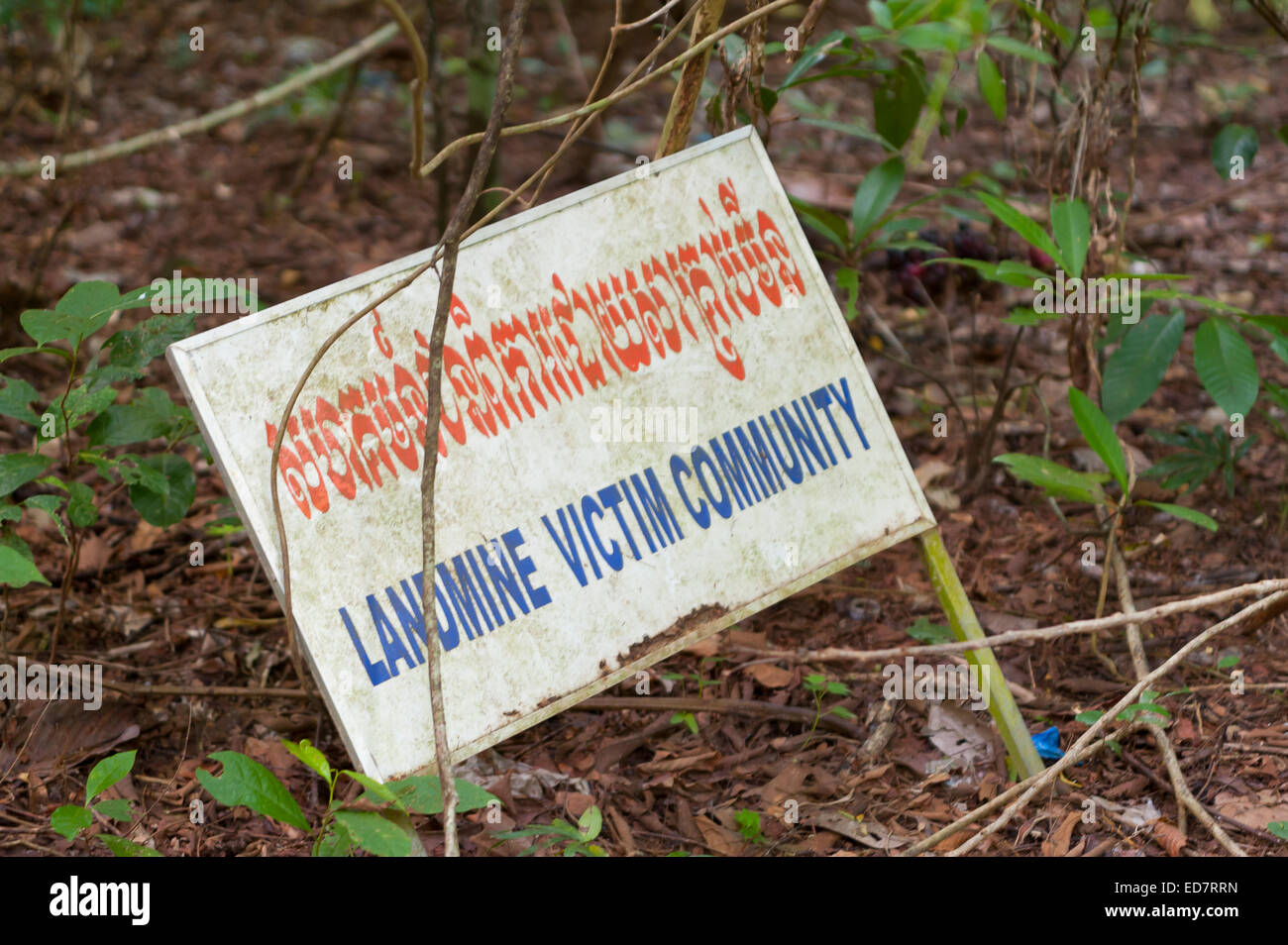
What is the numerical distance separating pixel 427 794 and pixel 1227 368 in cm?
197

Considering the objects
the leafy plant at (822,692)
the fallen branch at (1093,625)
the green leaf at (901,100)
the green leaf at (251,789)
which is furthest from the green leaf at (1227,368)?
the green leaf at (251,789)

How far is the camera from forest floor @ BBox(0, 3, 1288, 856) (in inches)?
90.0

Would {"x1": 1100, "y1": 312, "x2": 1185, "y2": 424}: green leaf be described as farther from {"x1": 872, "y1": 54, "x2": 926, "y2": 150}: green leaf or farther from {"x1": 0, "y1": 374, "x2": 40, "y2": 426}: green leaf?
{"x1": 0, "y1": 374, "x2": 40, "y2": 426}: green leaf

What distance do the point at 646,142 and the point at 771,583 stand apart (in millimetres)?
3628

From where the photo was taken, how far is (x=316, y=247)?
463cm

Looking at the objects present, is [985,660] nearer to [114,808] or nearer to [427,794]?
[427,794]

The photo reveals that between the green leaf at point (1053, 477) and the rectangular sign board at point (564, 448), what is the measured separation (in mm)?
311

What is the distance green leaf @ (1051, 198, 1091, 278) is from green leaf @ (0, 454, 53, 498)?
2.11 m

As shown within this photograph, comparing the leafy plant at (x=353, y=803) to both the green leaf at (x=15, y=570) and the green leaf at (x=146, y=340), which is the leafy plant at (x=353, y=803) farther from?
the green leaf at (x=146, y=340)

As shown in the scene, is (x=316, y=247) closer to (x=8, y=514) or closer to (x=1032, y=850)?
(x=8, y=514)

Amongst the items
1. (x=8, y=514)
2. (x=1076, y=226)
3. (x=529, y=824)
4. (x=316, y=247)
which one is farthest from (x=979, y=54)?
(x=316, y=247)

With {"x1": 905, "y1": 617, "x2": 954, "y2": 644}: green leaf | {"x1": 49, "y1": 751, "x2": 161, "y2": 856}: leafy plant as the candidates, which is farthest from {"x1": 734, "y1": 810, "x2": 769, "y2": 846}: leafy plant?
{"x1": 49, "y1": 751, "x2": 161, "y2": 856}: leafy plant

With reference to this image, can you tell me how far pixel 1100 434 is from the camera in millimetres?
2473
